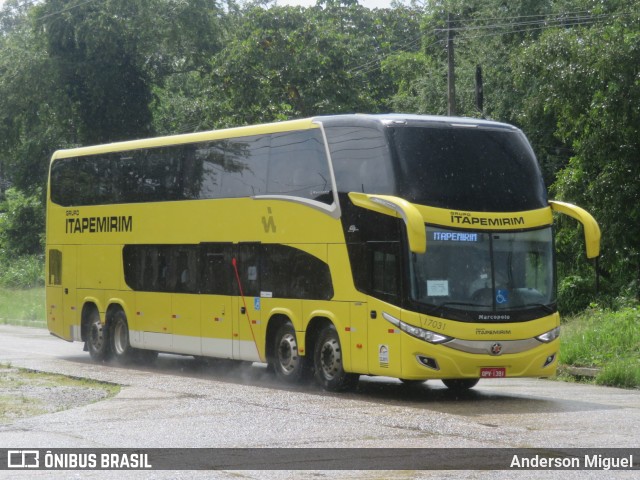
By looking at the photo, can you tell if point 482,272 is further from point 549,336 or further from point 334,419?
point 334,419

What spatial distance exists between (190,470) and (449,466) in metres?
2.21

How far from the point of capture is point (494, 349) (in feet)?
53.5

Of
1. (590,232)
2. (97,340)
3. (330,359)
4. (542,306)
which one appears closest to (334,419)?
(330,359)

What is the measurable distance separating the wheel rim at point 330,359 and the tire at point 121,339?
636cm

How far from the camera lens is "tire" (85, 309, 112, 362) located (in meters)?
23.8

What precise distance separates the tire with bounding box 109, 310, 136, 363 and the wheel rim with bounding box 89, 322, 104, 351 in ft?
0.91

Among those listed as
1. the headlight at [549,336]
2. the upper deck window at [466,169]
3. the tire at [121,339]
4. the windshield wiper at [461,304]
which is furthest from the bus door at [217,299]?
the headlight at [549,336]

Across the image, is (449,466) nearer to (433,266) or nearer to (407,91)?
(433,266)

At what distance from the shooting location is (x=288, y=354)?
1877cm

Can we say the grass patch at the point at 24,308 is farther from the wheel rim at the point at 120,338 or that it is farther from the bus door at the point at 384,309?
the bus door at the point at 384,309

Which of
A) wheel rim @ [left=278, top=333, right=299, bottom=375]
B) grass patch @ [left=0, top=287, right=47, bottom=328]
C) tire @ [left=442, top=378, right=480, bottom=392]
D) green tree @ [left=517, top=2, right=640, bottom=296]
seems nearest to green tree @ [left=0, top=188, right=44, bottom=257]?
grass patch @ [left=0, top=287, right=47, bottom=328]

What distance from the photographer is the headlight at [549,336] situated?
55.1 feet

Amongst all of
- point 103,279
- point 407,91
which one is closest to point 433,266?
point 103,279

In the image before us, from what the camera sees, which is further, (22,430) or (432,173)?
(432,173)
